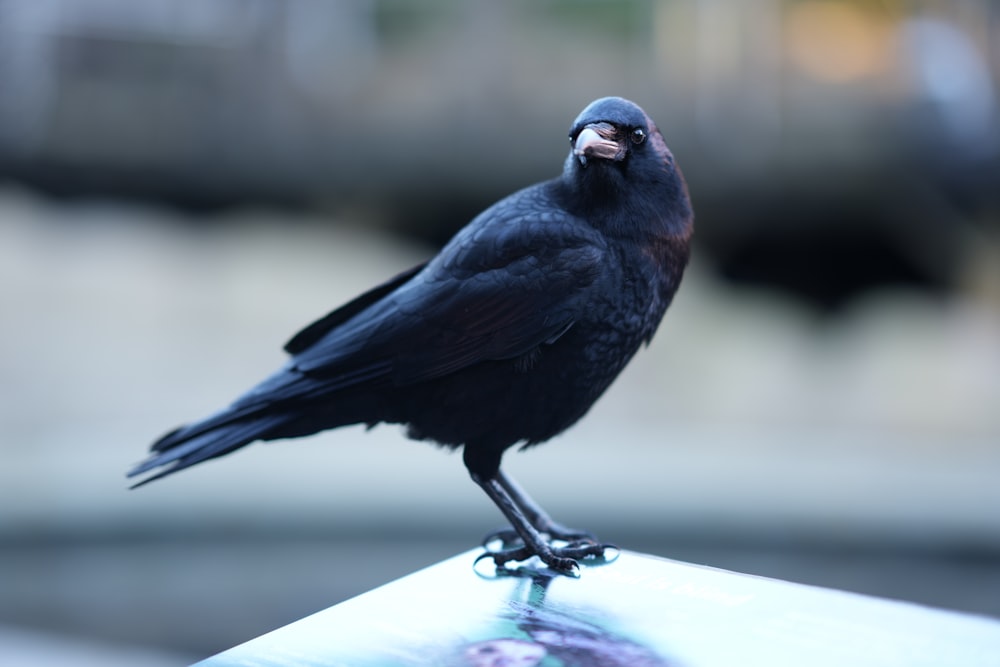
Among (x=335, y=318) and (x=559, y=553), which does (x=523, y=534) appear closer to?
(x=559, y=553)

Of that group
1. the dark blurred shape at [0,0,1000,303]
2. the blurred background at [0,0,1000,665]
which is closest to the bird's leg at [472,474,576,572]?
the blurred background at [0,0,1000,665]

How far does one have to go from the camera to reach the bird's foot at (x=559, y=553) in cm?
220

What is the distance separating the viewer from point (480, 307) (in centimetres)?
208

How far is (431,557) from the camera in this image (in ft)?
18.7

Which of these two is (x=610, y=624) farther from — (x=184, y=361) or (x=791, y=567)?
(x=184, y=361)

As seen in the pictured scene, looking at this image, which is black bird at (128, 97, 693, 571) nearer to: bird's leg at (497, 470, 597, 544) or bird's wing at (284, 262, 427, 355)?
bird's wing at (284, 262, 427, 355)

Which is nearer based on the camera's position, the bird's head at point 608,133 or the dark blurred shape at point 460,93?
the bird's head at point 608,133

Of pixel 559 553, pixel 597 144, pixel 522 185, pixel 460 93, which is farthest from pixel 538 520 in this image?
pixel 460 93

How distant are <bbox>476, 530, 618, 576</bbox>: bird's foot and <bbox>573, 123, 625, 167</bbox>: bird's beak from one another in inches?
30.9

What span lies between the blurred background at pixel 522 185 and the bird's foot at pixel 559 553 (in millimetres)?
3685

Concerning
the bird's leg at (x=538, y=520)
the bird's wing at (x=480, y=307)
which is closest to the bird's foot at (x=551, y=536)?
the bird's leg at (x=538, y=520)

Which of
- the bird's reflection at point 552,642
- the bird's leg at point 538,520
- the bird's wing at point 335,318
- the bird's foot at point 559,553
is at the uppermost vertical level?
the bird's wing at point 335,318

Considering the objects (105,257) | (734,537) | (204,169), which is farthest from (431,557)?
(204,169)

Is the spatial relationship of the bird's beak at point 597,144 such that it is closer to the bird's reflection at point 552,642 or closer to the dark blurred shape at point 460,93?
the bird's reflection at point 552,642
